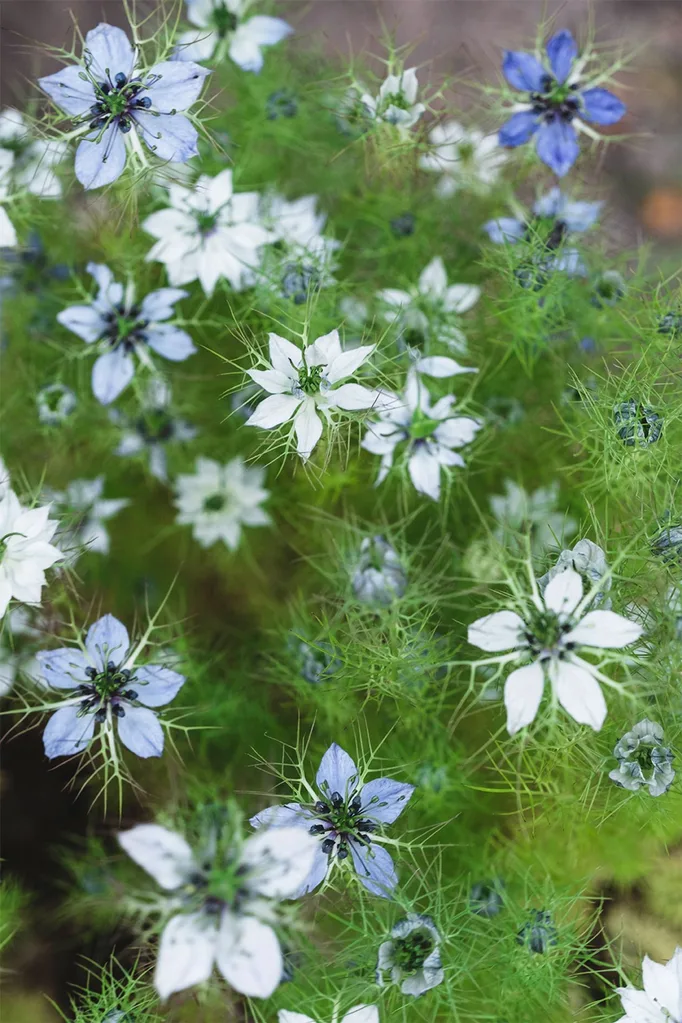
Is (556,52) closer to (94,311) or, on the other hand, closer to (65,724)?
(94,311)

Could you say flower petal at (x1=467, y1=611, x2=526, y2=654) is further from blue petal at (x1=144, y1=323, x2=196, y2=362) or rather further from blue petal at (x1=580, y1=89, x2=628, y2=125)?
blue petal at (x1=580, y1=89, x2=628, y2=125)

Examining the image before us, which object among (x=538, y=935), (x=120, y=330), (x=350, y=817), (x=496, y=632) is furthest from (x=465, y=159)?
(x=538, y=935)

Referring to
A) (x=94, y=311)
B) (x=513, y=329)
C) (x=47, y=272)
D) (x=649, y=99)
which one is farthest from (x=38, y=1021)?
(x=649, y=99)

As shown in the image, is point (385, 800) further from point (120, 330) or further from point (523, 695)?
point (120, 330)

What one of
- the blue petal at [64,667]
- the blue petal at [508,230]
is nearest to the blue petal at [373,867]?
the blue petal at [64,667]

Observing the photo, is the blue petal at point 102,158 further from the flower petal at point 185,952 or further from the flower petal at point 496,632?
the flower petal at point 185,952
